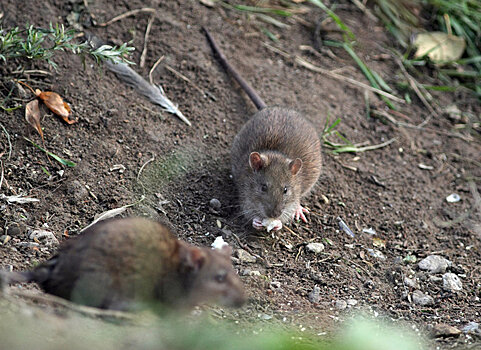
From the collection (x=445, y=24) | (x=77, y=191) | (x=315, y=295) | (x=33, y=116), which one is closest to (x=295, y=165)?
(x=315, y=295)

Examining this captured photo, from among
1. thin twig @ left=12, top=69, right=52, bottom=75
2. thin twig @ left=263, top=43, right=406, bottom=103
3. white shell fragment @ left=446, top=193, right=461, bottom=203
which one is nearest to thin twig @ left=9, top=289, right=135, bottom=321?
thin twig @ left=12, top=69, right=52, bottom=75

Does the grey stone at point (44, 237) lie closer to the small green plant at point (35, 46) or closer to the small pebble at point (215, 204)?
the small green plant at point (35, 46)

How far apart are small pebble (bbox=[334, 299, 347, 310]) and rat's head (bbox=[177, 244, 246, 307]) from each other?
111cm

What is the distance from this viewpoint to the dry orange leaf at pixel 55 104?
489 centimetres

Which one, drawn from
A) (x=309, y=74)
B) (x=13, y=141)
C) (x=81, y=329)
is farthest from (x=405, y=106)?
(x=81, y=329)

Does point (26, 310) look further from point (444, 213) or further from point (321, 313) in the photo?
point (444, 213)

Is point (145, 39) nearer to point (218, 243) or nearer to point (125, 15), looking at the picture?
point (125, 15)

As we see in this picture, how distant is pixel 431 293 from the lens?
461 centimetres

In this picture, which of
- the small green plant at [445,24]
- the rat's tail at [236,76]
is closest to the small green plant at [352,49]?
the small green plant at [445,24]

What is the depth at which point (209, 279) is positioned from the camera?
11.0ft

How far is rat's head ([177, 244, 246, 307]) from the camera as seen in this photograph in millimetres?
3297

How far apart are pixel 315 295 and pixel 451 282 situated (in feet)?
4.00

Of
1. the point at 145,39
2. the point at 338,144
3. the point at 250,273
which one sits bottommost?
the point at 338,144

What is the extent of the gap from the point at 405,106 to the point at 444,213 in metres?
1.78
